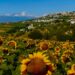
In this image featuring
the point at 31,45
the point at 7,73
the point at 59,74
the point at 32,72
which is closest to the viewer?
the point at 32,72

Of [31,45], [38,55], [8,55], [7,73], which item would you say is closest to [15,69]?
[7,73]

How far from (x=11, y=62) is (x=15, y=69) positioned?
2.92 ft

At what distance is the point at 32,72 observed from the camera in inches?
201

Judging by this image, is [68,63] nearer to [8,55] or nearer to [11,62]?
[11,62]

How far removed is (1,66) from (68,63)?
5.20ft

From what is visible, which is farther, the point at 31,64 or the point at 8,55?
the point at 8,55

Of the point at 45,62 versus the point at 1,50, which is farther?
the point at 1,50

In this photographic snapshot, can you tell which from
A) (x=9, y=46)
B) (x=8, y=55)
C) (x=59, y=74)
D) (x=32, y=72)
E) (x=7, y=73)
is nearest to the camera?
(x=32, y=72)

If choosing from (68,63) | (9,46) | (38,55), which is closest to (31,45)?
(9,46)

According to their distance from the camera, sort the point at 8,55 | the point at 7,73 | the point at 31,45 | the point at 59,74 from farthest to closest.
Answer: the point at 31,45, the point at 8,55, the point at 7,73, the point at 59,74

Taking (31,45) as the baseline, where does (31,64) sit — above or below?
above

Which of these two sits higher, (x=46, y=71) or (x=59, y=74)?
(x=46, y=71)

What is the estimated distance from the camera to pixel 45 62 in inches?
206

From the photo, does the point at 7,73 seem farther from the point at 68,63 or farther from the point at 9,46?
the point at 9,46
